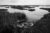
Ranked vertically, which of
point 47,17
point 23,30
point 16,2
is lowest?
point 23,30

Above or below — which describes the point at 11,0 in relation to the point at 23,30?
above

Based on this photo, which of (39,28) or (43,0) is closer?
(39,28)

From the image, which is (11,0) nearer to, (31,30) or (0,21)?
(0,21)

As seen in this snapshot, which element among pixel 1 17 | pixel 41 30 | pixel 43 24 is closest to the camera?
pixel 41 30

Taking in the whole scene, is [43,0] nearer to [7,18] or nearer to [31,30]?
[31,30]

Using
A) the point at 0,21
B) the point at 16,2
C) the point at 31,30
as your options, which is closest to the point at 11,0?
the point at 16,2

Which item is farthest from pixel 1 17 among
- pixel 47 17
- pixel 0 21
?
pixel 47 17

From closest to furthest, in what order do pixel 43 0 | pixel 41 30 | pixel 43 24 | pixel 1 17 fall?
pixel 41 30 → pixel 43 24 → pixel 1 17 → pixel 43 0

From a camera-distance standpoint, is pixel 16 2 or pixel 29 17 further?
pixel 16 2

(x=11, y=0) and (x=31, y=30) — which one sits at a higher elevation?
(x=11, y=0)
